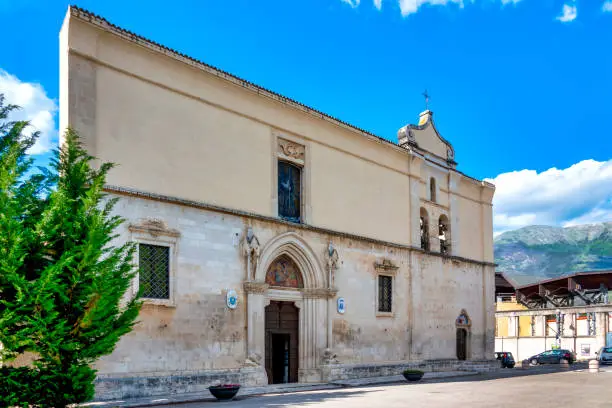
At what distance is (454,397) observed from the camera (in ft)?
55.8

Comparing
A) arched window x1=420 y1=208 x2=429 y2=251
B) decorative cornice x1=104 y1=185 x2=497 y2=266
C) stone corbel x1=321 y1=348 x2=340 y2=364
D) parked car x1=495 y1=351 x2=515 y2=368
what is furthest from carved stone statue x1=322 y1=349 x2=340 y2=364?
parked car x1=495 y1=351 x2=515 y2=368

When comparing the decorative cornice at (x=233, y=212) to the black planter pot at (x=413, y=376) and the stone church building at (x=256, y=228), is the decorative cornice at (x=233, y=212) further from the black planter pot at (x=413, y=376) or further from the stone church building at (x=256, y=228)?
the black planter pot at (x=413, y=376)

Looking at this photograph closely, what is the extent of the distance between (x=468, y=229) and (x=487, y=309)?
4.47m

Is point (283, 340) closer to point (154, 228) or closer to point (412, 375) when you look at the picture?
point (412, 375)

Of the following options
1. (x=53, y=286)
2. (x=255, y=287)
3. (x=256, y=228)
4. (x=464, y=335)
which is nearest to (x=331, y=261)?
(x=256, y=228)

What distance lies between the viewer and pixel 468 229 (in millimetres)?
32781

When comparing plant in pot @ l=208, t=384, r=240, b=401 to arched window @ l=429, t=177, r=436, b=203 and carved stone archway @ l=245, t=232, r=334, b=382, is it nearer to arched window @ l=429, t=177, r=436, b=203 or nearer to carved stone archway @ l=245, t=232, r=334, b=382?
carved stone archway @ l=245, t=232, r=334, b=382

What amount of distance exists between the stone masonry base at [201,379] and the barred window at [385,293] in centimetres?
239

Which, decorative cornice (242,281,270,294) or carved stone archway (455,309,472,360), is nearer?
decorative cornice (242,281,270,294)

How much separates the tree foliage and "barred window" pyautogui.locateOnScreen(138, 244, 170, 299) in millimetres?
6046

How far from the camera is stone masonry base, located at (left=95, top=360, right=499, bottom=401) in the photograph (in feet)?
53.8

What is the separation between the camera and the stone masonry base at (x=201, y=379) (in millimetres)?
16406

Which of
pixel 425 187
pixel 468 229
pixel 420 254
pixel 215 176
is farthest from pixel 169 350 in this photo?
pixel 468 229

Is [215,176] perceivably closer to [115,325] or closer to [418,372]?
[115,325]
